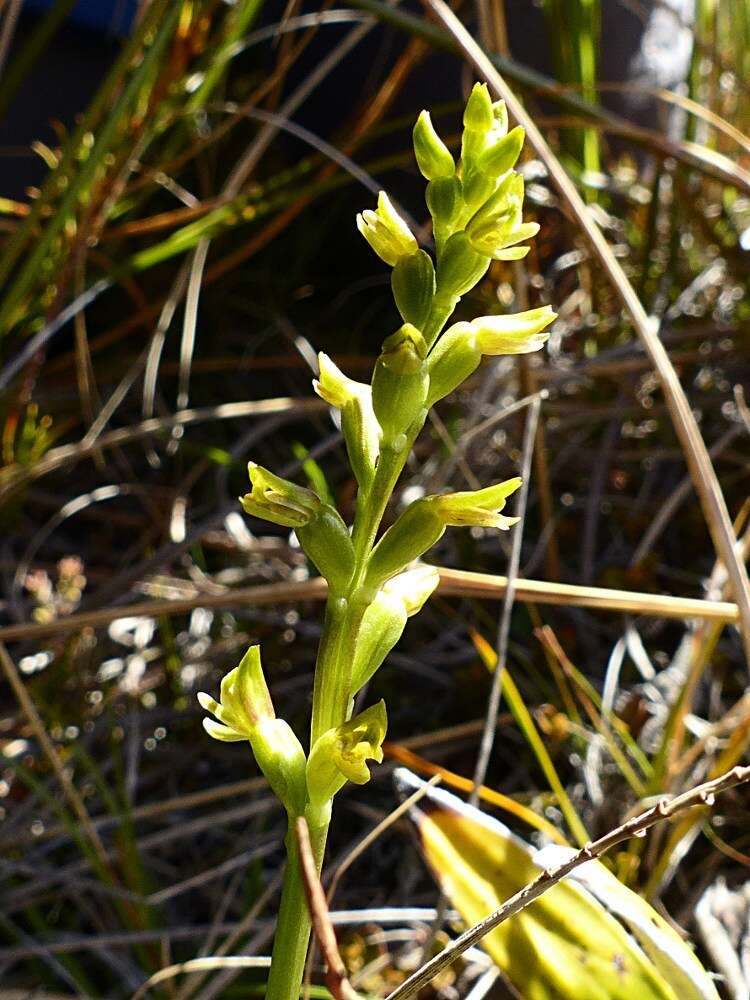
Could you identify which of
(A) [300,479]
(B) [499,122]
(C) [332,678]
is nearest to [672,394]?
(B) [499,122]

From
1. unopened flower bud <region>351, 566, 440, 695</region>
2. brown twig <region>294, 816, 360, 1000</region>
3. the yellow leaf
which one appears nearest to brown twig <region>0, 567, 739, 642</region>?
the yellow leaf

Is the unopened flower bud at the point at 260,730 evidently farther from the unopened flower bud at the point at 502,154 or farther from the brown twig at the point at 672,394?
the brown twig at the point at 672,394

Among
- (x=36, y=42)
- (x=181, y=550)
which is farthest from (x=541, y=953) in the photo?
(x=36, y=42)

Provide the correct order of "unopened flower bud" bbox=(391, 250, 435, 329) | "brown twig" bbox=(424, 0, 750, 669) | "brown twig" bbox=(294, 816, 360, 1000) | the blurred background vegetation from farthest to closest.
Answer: the blurred background vegetation → "brown twig" bbox=(424, 0, 750, 669) → "unopened flower bud" bbox=(391, 250, 435, 329) → "brown twig" bbox=(294, 816, 360, 1000)

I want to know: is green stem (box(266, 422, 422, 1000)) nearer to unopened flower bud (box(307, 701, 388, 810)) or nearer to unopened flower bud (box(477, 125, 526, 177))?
unopened flower bud (box(307, 701, 388, 810))

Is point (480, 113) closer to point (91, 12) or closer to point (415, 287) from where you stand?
point (415, 287)

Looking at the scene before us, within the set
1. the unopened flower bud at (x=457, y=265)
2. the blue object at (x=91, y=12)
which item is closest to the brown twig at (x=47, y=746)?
the unopened flower bud at (x=457, y=265)
